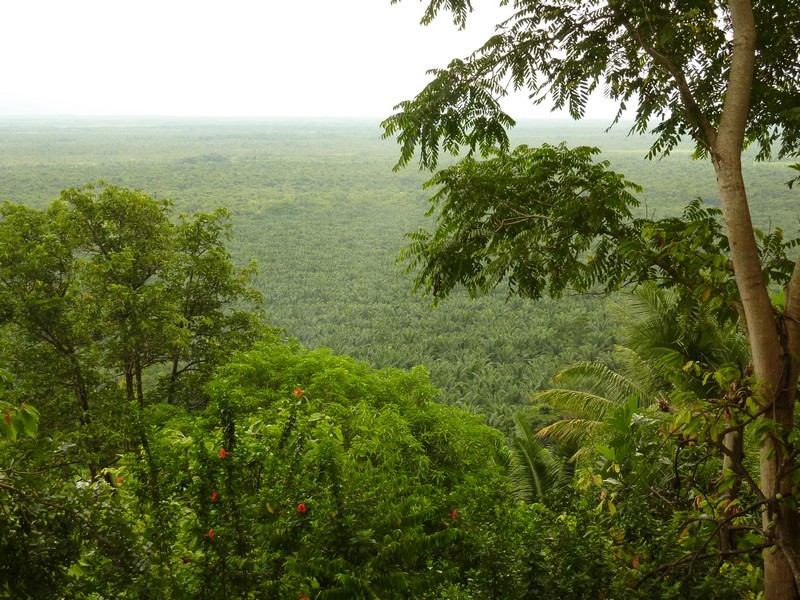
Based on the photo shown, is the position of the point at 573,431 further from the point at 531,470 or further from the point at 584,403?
the point at 531,470

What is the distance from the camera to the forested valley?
9.78ft

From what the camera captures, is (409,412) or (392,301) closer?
(409,412)

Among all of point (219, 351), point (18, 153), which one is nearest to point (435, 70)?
point (219, 351)

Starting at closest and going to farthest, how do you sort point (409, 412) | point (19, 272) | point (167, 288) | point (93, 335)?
point (409, 412)
point (19, 272)
point (93, 335)
point (167, 288)

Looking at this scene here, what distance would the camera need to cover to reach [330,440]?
3.82 metres

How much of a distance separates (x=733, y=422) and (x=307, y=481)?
101 inches

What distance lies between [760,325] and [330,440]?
2.71 m

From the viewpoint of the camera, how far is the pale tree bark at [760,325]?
2.90 meters

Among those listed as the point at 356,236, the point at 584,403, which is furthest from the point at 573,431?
the point at 356,236

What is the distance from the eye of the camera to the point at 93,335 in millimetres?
12953

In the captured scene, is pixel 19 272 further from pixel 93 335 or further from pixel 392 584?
pixel 392 584

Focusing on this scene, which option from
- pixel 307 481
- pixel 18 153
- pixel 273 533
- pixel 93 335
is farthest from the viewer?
pixel 18 153

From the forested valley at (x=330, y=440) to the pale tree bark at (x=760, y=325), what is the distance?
0.14m

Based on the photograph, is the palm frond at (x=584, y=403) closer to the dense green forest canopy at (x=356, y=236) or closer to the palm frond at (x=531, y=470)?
the palm frond at (x=531, y=470)
